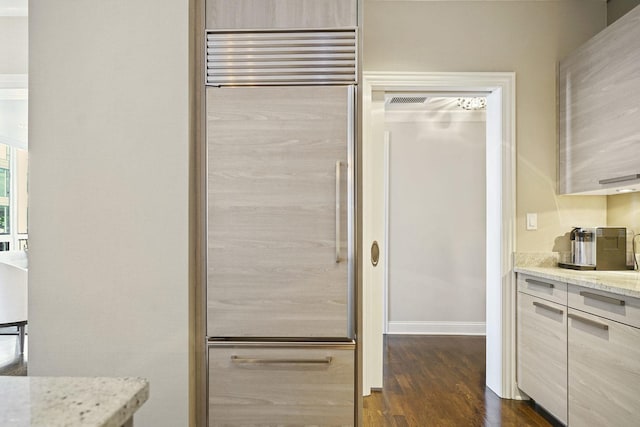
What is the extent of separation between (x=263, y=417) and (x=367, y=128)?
193cm

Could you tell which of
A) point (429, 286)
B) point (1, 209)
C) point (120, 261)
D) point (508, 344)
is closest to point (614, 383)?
point (508, 344)

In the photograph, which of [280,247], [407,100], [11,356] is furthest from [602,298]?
[11,356]

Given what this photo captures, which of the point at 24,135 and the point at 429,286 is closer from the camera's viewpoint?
the point at 429,286

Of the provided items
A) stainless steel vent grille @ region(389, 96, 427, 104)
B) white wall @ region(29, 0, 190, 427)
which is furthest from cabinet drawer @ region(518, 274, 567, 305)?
stainless steel vent grille @ region(389, 96, 427, 104)

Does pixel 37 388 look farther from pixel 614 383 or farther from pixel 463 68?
pixel 463 68

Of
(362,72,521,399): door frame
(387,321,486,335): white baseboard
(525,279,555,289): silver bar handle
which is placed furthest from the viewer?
(387,321,486,335): white baseboard

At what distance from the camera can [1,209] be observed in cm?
609

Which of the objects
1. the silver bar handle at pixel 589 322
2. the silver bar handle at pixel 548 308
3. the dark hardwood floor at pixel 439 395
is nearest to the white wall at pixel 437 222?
the dark hardwood floor at pixel 439 395

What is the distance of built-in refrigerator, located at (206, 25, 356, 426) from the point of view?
6.59ft

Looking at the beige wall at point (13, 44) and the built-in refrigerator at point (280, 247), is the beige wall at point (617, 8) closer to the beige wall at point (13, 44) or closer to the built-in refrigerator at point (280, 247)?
the built-in refrigerator at point (280, 247)

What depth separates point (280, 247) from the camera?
2021 mm

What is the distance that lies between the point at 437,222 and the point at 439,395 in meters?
2.18

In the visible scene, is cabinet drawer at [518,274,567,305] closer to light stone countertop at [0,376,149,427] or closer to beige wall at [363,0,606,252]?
beige wall at [363,0,606,252]

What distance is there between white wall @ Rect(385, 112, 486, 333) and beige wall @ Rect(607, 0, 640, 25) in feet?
6.16
